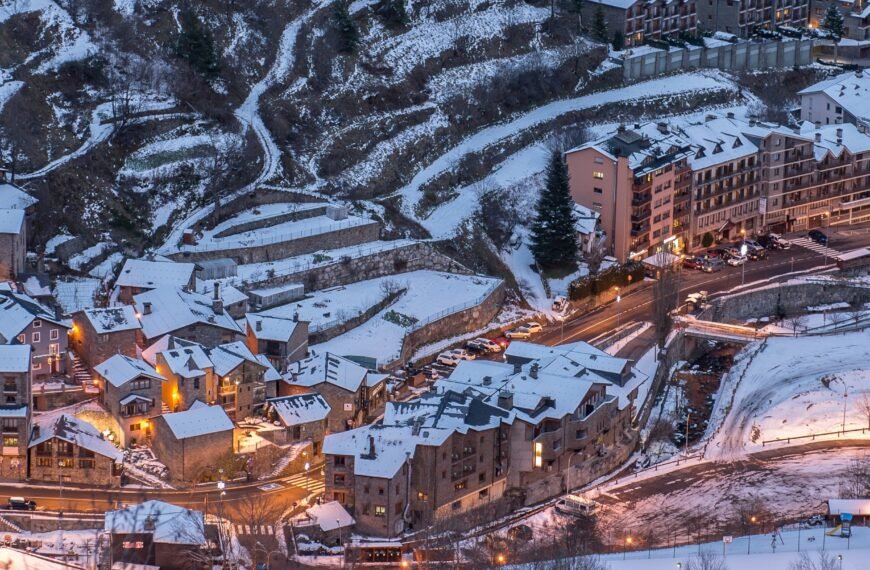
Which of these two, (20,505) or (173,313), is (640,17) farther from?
(20,505)

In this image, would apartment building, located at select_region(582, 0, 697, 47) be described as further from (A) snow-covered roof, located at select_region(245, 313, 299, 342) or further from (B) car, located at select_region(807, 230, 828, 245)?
(A) snow-covered roof, located at select_region(245, 313, 299, 342)

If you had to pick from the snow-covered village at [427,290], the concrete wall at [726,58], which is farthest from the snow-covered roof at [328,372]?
the concrete wall at [726,58]

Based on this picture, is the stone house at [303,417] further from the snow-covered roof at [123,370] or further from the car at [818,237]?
the car at [818,237]

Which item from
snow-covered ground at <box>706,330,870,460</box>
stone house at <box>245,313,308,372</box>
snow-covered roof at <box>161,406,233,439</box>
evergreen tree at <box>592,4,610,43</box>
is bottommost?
snow-covered ground at <box>706,330,870,460</box>

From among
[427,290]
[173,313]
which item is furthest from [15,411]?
[427,290]

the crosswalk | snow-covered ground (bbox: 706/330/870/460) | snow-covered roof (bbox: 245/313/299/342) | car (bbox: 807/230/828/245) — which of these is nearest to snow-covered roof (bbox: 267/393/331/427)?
snow-covered roof (bbox: 245/313/299/342)
